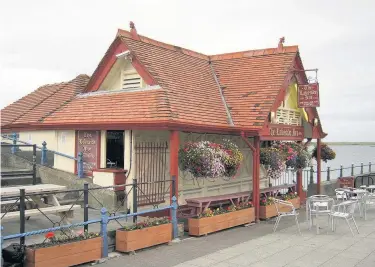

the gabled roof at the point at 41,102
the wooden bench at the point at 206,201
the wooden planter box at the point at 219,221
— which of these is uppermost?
the gabled roof at the point at 41,102

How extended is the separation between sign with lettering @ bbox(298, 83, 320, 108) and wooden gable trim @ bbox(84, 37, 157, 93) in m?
5.38

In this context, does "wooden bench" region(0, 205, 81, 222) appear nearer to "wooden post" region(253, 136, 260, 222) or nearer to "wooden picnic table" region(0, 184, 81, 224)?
"wooden picnic table" region(0, 184, 81, 224)

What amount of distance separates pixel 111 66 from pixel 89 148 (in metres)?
2.48

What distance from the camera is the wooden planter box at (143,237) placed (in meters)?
8.14

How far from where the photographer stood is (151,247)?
28.6 ft

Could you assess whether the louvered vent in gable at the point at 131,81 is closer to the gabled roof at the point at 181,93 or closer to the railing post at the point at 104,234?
the gabled roof at the point at 181,93

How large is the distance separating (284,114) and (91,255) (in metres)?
8.90

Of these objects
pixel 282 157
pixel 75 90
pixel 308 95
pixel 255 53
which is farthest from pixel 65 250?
pixel 255 53

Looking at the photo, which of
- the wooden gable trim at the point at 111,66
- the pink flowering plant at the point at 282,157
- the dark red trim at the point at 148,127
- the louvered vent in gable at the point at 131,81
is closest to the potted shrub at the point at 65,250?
the dark red trim at the point at 148,127

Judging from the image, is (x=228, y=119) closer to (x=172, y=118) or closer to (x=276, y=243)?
(x=172, y=118)

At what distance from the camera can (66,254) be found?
7.02 metres

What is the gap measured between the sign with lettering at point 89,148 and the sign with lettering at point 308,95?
6.73 metres

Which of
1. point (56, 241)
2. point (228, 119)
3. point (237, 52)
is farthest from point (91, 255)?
point (237, 52)

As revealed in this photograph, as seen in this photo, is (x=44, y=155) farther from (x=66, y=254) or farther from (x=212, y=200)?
(x=66, y=254)
